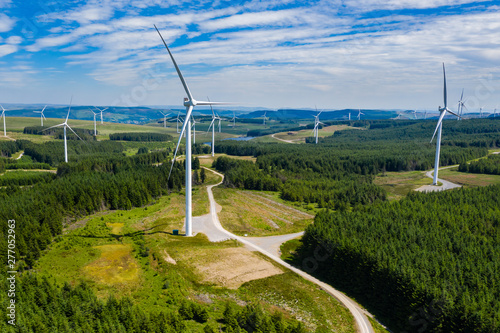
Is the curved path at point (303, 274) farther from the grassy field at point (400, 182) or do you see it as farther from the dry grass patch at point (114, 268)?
the grassy field at point (400, 182)

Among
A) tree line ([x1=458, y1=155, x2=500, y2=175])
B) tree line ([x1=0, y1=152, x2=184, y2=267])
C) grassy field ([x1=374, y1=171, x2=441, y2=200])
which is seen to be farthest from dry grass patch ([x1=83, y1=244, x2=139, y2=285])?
tree line ([x1=458, y1=155, x2=500, y2=175])

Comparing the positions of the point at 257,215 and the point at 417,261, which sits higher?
the point at 417,261

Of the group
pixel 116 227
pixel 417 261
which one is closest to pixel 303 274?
pixel 417 261

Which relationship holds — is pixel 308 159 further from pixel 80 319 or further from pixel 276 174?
pixel 80 319

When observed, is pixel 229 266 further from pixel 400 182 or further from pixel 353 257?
pixel 400 182

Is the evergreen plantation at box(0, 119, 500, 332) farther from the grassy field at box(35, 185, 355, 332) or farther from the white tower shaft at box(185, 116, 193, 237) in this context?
the white tower shaft at box(185, 116, 193, 237)
